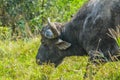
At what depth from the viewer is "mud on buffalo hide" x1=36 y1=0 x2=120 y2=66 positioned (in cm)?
836

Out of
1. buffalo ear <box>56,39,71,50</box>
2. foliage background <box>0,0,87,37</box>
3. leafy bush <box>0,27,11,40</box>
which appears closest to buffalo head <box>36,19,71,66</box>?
buffalo ear <box>56,39,71,50</box>

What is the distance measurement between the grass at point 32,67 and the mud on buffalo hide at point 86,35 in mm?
298

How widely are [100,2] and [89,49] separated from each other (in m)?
0.83

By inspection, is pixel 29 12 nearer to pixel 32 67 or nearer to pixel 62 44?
pixel 32 67

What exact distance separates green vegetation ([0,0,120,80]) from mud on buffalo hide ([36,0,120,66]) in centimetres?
35

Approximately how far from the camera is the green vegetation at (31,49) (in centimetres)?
827

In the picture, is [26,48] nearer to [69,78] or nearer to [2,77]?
[2,77]

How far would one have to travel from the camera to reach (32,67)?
1009 cm

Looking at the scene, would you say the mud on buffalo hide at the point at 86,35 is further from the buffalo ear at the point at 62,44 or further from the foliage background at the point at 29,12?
the foliage background at the point at 29,12

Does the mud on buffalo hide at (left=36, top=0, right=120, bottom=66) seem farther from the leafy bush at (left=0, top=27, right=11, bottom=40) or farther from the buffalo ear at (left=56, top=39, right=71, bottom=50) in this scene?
the leafy bush at (left=0, top=27, right=11, bottom=40)

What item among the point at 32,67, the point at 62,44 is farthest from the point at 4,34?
the point at 62,44

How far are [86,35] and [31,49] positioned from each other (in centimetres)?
308

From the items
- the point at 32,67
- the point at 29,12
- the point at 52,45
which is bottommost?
the point at 29,12

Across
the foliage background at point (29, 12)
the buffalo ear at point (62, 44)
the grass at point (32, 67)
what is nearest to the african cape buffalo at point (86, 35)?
the buffalo ear at point (62, 44)
